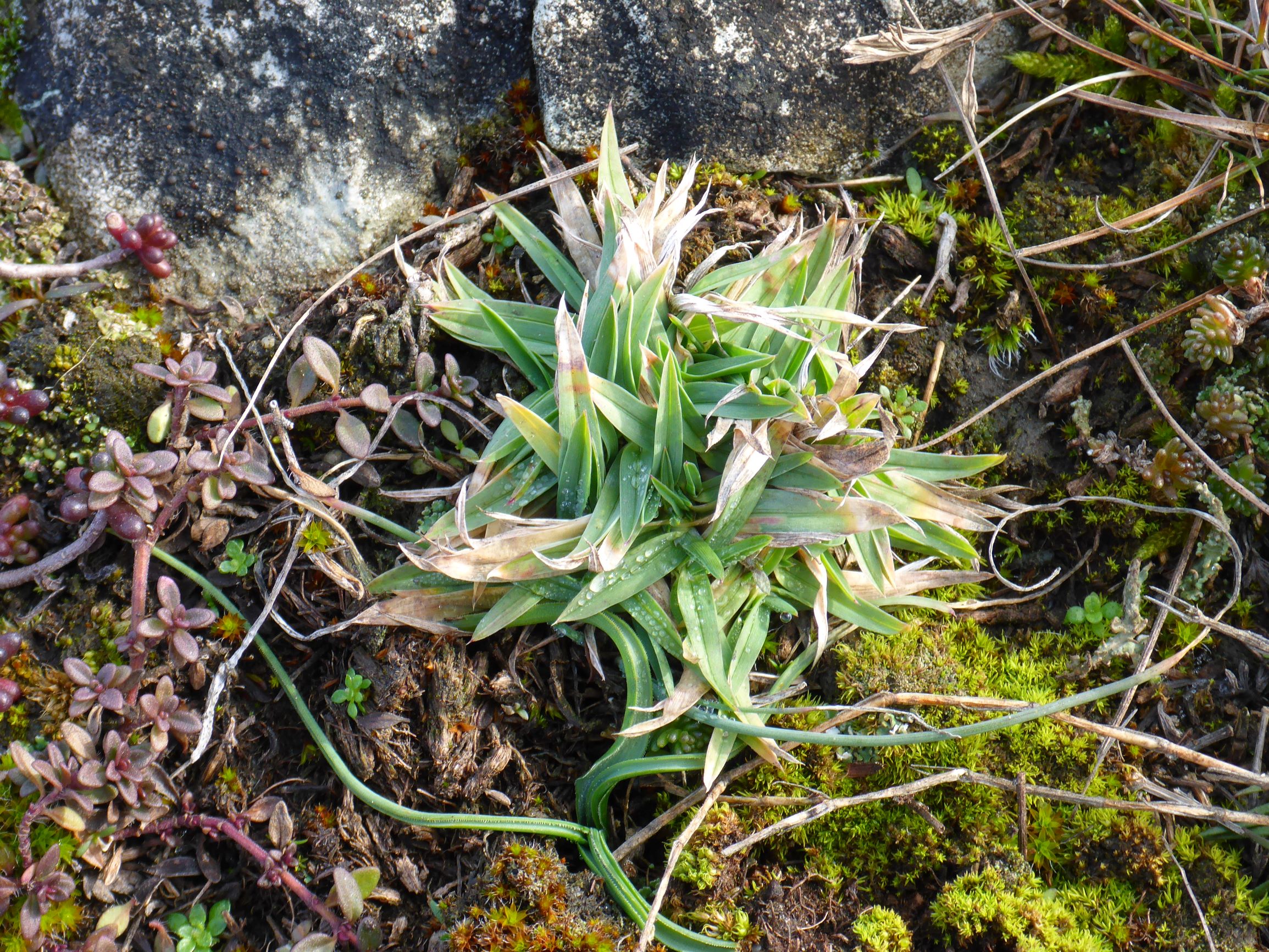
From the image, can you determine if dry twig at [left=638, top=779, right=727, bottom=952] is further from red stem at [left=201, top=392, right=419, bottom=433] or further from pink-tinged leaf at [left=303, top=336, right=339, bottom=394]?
pink-tinged leaf at [left=303, top=336, right=339, bottom=394]

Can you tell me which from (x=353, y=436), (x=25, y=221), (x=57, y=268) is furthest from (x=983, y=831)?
(x=25, y=221)

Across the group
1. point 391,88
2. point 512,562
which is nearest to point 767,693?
point 512,562

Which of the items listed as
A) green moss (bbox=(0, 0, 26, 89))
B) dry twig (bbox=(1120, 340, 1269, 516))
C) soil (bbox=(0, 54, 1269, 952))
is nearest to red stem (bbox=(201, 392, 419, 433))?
soil (bbox=(0, 54, 1269, 952))

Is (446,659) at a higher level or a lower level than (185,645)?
lower

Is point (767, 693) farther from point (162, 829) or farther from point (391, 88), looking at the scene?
point (391, 88)

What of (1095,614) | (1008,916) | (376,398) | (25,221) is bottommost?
(1008,916)

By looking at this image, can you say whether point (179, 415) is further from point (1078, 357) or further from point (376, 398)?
point (1078, 357)
